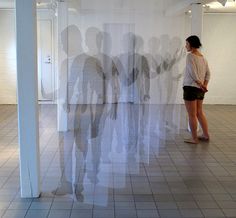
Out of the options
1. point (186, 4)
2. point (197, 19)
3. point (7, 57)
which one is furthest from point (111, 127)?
point (7, 57)

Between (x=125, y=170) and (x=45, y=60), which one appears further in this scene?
(x=45, y=60)

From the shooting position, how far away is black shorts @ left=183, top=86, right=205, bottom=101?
15.7 feet

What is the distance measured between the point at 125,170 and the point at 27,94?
55.4 inches

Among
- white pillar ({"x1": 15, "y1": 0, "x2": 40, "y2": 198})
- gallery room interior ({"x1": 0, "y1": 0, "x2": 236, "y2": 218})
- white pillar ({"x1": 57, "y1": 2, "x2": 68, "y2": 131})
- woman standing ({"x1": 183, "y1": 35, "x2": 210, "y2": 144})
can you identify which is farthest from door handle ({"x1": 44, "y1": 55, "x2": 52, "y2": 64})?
white pillar ({"x1": 15, "y1": 0, "x2": 40, "y2": 198})

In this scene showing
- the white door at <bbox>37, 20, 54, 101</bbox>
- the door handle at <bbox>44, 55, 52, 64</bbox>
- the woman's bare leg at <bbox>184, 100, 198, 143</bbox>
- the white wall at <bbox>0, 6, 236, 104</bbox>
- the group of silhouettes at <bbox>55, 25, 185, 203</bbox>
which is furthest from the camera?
the white wall at <bbox>0, 6, 236, 104</bbox>

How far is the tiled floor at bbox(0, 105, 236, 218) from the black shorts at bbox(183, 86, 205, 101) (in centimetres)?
54

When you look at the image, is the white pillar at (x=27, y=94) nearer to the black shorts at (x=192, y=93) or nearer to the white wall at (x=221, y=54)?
the black shorts at (x=192, y=93)

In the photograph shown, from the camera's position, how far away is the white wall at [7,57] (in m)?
7.92

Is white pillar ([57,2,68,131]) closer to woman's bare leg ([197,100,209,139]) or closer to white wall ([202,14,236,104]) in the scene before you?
woman's bare leg ([197,100,209,139])

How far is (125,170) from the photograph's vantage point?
3.85 meters

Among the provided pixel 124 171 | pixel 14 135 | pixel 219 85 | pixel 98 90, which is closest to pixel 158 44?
pixel 98 90

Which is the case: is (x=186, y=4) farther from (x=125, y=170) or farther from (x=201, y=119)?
(x=125, y=170)

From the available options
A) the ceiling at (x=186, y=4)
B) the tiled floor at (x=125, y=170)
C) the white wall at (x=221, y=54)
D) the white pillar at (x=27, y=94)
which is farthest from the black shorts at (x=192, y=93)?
the white wall at (x=221, y=54)

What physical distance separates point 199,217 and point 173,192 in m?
0.50
